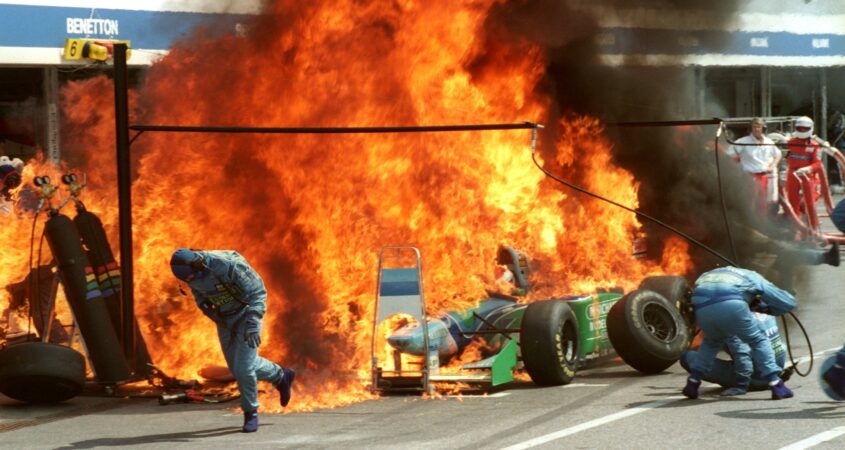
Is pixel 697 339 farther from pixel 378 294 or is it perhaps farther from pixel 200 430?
pixel 200 430

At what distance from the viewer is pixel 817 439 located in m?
7.89

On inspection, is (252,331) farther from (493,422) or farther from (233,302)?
(493,422)

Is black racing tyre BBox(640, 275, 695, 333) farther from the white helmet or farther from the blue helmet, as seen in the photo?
the white helmet

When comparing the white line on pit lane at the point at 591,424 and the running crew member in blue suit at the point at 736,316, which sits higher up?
the running crew member in blue suit at the point at 736,316

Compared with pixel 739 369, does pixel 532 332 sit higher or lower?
higher

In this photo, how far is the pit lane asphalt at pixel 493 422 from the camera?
8195mm

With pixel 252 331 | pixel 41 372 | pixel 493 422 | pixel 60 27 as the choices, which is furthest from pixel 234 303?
pixel 60 27

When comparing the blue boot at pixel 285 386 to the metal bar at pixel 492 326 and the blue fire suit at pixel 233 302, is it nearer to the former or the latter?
the blue fire suit at pixel 233 302

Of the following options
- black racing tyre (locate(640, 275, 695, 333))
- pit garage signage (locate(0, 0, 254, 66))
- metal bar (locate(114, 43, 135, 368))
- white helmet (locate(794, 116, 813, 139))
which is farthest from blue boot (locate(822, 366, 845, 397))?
pit garage signage (locate(0, 0, 254, 66))

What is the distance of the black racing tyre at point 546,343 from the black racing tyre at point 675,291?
1.48 meters

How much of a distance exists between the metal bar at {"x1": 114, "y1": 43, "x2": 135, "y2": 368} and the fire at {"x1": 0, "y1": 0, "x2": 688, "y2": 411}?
0.68 metres

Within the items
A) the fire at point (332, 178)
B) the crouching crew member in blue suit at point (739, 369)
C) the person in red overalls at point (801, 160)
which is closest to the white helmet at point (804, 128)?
the person in red overalls at point (801, 160)

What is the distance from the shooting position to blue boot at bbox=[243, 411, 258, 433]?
890cm

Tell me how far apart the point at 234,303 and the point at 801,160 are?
39.5 feet
